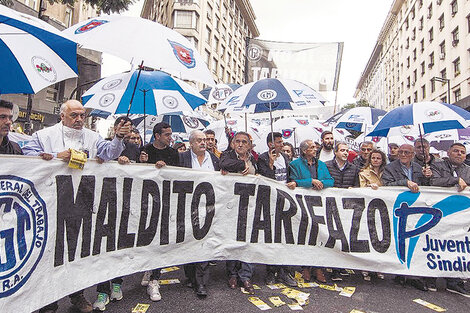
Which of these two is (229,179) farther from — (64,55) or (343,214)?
(64,55)

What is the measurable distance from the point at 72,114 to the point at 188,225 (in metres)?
1.72

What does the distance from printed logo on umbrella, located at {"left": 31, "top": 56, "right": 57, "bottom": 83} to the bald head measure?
49cm

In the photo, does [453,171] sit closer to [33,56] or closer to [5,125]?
[33,56]

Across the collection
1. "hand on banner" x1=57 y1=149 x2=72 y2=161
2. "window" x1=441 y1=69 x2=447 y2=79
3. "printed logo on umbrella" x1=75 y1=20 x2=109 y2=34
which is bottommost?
"hand on banner" x1=57 y1=149 x2=72 y2=161

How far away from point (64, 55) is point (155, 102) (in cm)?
248

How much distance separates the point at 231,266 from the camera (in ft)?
13.3

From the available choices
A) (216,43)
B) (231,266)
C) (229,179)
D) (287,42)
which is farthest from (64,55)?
(216,43)

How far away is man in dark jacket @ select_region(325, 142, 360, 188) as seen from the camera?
4867 millimetres

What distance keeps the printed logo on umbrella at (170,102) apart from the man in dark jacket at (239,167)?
1522mm

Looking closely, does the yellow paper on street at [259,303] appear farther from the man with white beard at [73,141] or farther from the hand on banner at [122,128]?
the hand on banner at [122,128]

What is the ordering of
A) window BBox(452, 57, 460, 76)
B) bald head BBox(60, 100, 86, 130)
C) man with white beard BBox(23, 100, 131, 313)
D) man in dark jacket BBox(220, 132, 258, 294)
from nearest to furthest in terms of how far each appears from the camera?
1. man with white beard BBox(23, 100, 131, 313)
2. bald head BBox(60, 100, 86, 130)
3. man in dark jacket BBox(220, 132, 258, 294)
4. window BBox(452, 57, 460, 76)

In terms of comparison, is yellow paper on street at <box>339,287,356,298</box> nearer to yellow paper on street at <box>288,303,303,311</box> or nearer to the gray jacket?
yellow paper on street at <box>288,303,303,311</box>

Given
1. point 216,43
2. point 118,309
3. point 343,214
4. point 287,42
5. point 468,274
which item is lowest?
point 118,309

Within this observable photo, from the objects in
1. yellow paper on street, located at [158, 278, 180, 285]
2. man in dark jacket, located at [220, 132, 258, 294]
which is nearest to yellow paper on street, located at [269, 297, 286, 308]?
man in dark jacket, located at [220, 132, 258, 294]
